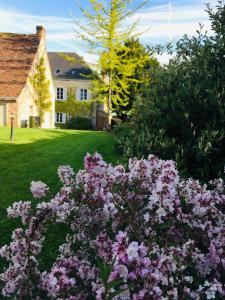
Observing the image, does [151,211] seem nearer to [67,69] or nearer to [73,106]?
[73,106]

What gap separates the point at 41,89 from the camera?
3903cm

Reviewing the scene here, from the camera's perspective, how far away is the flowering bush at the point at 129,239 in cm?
255

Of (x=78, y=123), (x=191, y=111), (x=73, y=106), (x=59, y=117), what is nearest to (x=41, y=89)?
(x=78, y=123)

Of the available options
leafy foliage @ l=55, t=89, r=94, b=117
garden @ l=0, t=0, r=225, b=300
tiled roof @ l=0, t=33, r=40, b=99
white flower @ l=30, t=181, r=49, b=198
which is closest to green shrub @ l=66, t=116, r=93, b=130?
leafy foliage @ l=55, t=89, r=94, b=117

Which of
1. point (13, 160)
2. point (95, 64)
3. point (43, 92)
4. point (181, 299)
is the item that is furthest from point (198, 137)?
point (43, 92)

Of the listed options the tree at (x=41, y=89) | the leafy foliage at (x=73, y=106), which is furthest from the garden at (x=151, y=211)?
the leafy foliage at (x=73, y=106)

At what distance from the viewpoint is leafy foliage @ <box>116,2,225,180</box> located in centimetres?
529

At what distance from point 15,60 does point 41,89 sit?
11.9ft

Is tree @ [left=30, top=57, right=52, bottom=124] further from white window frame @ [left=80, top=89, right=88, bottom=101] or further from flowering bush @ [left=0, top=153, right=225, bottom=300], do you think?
flowering bush @ [left=0, top=153, right=225, bottom=300]

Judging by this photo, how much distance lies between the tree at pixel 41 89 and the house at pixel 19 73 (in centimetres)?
37

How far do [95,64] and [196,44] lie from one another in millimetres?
25406

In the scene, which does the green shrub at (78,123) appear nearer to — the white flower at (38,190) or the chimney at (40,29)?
→ the chimney at (40,29)

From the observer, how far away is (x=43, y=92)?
39375mm

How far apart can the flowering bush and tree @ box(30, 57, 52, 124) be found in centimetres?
3556
